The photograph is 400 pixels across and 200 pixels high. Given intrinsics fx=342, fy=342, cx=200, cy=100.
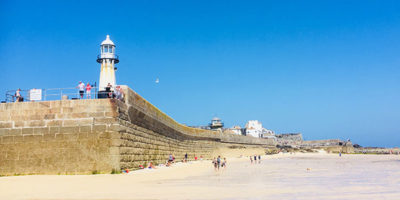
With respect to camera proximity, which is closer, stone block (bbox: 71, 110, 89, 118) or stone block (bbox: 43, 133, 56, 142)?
stone block (bbox: 43, 133, 56, 142)

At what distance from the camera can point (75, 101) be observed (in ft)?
49.4

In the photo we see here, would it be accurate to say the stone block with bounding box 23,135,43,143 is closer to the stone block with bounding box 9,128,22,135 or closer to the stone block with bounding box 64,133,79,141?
the stone block with bounding box 9,128,22,135

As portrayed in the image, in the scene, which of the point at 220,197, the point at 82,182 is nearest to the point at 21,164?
the point at 82,182

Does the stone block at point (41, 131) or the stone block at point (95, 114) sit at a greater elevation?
the stone block at point (95, 114)

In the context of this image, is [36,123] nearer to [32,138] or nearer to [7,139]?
[32,138]

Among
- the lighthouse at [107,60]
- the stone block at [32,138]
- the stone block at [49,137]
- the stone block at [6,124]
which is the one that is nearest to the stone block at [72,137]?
the stone block at [49,137]

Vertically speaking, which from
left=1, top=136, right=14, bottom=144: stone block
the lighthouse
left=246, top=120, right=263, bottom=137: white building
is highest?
the lighthouse

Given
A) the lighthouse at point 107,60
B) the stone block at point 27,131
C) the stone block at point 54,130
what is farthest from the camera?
the lighthouse at point 107,60

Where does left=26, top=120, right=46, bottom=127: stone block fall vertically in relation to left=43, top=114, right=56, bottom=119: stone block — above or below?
below

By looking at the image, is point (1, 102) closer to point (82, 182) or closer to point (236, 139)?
point (82, 182)

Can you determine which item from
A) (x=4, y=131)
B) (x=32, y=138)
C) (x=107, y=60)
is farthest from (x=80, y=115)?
(x=107, y=60)

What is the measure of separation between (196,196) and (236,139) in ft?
122

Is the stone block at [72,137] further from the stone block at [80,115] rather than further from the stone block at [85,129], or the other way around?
the stone block at [80,115]

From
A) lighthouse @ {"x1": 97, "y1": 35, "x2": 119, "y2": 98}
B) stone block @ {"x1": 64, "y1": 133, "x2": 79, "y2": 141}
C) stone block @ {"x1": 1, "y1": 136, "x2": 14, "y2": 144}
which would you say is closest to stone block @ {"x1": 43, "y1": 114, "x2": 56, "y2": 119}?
stone block @ {"x1": 64, "y1": 133, "x2": 79, "y2": 141}
